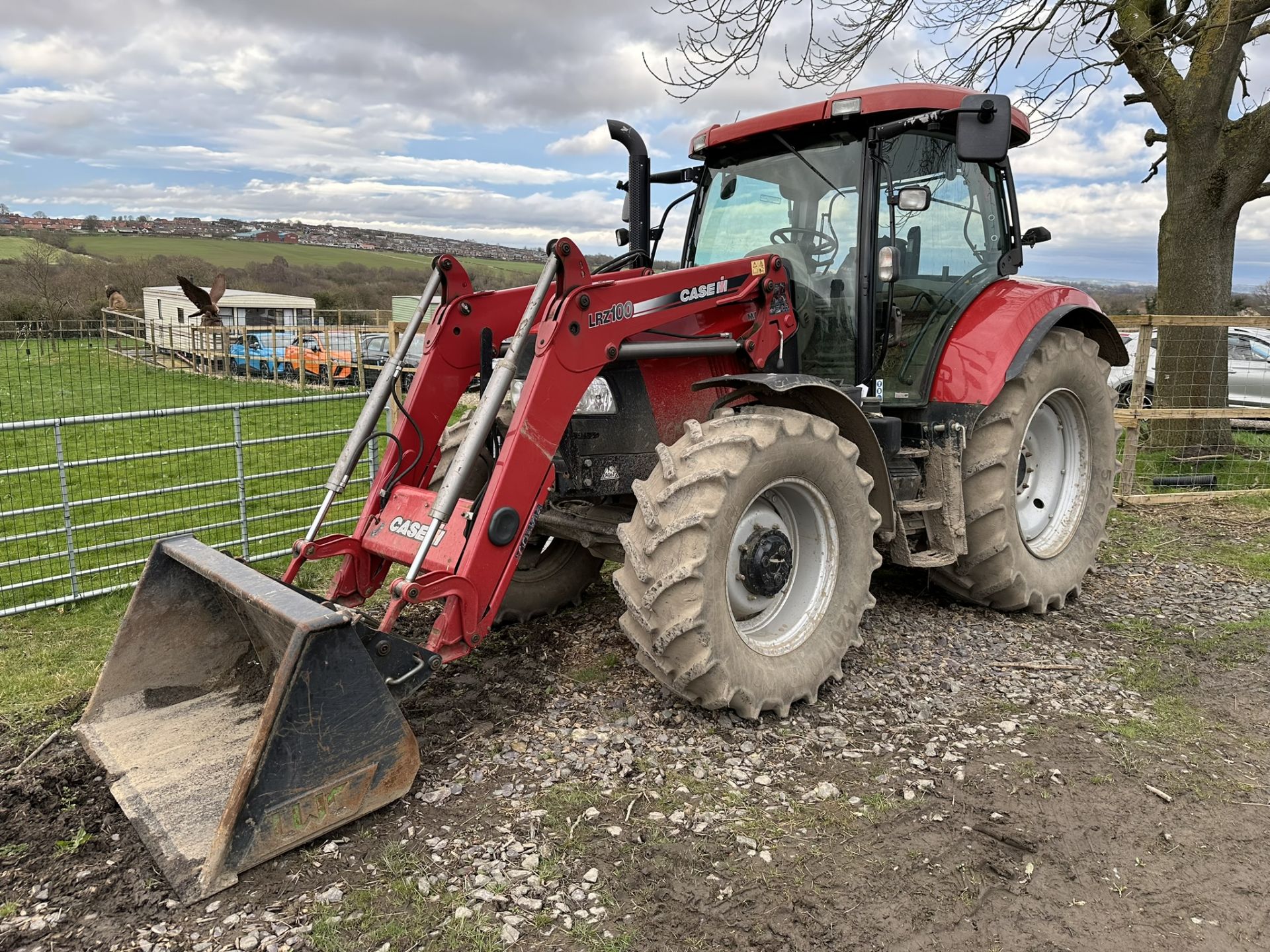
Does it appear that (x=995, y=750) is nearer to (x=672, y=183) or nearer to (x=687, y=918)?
(x=687, y=918)

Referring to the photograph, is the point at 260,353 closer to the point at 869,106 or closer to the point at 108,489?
the point at 108,489

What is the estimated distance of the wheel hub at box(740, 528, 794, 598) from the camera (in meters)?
4.02

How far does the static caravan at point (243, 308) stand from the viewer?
31812mm

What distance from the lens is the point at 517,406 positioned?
364 cm

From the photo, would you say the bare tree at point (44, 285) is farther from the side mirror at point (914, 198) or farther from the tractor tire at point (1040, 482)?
the tractor tire at point (1040, 482)

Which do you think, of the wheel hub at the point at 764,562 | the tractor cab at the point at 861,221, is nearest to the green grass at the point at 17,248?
the tractor cab at the point at 861,221

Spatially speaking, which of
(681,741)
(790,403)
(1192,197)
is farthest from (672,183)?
(1192,197)

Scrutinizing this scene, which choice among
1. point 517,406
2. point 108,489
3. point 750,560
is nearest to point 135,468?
point 108,489

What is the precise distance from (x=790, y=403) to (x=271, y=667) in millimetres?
2654

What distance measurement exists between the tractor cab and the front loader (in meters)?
0.02

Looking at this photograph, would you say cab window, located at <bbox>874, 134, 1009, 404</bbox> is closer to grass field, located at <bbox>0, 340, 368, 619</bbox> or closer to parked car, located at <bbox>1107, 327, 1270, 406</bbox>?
grass field, located at <bbox>0, 340, 368, 619</bbox>

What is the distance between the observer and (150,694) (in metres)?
3.71

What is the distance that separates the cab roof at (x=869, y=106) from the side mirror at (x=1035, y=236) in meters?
1.21

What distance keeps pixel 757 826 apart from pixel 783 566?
1.25 metres
